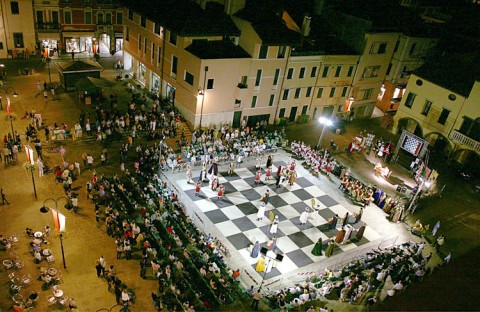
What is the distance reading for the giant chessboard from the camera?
27609 mm

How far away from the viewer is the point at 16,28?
47.0 meters

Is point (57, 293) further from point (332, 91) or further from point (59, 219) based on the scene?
point (332, 91)

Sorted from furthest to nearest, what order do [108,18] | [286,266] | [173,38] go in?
[108,18]
[173,38]
[286,266]

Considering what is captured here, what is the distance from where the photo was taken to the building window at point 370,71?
48956 mm

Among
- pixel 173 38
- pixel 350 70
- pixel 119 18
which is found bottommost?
pixel 350 70

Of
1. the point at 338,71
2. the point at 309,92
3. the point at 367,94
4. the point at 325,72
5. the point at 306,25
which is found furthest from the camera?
the point at 367,94

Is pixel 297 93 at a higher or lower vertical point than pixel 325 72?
lower

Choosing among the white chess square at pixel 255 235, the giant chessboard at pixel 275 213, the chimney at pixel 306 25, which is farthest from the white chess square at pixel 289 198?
the chimney at pixel 306 25

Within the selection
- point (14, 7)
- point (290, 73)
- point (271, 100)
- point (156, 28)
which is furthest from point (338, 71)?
point (14, 7)

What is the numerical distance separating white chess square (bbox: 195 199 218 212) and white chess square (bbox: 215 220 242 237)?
1.81m

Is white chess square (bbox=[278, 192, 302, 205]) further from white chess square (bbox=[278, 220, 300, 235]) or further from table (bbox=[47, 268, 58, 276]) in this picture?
table (bbox=[47, 268, 58, 276])

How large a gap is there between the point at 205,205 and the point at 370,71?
31.0 meters

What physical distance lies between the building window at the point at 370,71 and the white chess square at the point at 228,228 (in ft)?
99.0

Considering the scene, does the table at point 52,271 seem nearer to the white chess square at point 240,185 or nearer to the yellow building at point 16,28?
→ the white chess square at point 240,185
